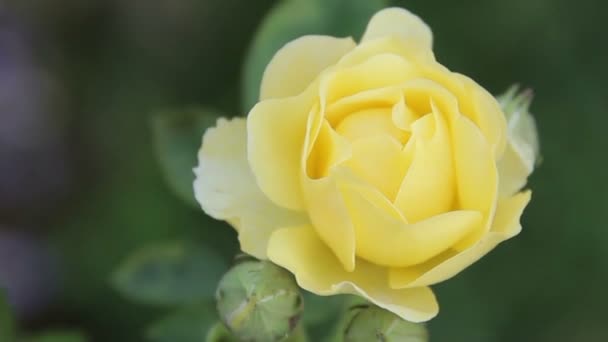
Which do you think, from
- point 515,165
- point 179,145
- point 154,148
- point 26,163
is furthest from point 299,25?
point 26,163

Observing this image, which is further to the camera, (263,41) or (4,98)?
(4,98)

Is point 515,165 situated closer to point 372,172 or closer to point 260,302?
point 372,172

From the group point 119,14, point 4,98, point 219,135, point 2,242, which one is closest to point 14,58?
point 4,98

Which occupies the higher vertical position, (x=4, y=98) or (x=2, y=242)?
(x=4, y=98)

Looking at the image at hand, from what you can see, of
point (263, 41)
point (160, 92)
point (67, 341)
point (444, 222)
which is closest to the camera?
point (444, 222)

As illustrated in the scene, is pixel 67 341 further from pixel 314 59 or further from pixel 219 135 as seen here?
pixel 314 59

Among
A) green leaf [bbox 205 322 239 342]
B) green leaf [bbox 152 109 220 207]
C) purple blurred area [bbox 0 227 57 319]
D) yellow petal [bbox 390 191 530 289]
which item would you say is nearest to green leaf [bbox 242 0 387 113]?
green leaf [bbox 152 109 220 207]

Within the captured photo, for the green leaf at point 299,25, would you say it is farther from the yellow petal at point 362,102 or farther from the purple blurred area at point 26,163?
the purple blurred area at point 26,163
